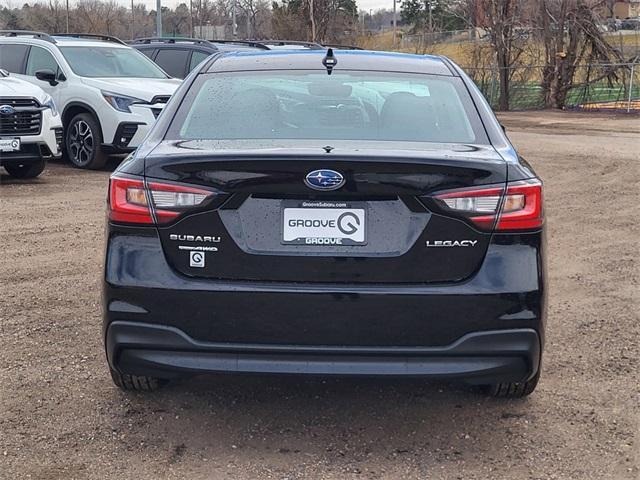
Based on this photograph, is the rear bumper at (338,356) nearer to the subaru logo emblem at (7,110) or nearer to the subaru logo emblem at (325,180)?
the subaru logo emblem at (325,180)

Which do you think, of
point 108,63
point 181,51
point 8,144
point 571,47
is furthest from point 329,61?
point 571,47

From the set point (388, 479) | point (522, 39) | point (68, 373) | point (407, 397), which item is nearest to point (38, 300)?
point (68, 373)

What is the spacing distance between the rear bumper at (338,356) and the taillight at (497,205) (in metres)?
0.41

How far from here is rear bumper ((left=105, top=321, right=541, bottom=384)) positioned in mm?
3293

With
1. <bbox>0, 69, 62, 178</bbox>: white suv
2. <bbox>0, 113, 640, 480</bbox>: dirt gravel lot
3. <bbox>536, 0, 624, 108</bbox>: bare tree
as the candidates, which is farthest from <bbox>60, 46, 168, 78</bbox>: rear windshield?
<bbox>536, 0, 624, 108</bbox>: bare tree

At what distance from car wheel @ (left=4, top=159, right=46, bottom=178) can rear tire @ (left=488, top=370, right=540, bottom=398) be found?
8473mm

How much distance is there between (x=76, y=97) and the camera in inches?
473

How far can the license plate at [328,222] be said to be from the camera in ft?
10.7

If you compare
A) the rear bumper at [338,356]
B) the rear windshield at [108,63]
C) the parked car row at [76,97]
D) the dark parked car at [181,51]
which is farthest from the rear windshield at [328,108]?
the dark parked car at [181,51]

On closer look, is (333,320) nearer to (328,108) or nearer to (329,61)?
(328,108)

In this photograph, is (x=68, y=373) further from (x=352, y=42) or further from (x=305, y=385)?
(x=352, y=42)

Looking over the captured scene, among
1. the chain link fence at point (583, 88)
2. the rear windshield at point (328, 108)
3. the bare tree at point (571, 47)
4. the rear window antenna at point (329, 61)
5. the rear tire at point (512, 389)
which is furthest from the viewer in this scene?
the bare tree at point (571, 47)

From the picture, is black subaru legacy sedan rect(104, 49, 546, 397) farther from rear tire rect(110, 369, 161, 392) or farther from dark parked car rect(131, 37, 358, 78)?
dark parked car rect(131, 37, 358, 78)

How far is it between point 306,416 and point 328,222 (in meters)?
1.08
